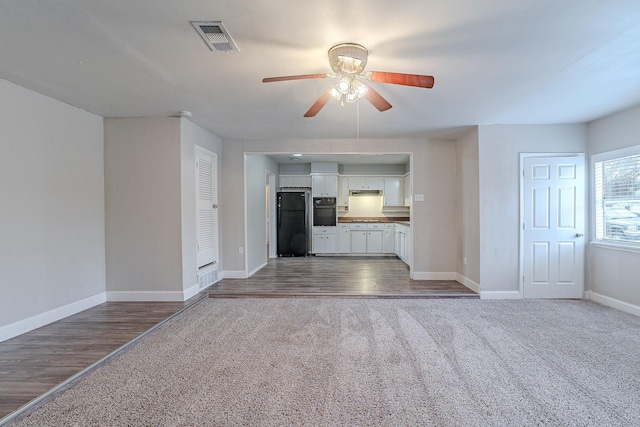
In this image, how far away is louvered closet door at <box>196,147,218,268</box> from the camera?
13.9ft

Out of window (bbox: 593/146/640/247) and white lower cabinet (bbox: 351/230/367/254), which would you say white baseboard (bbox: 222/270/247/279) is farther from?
window (bbox: 593/146/640/247)

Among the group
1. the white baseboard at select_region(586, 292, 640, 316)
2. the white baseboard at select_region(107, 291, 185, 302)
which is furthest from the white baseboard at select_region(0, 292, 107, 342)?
the white baseboard at select_region(586, 292, 640, 316)

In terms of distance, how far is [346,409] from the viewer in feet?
5.91

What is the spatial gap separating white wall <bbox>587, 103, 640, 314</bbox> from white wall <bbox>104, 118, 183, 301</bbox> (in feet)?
18.1

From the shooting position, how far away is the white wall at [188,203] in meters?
3.82

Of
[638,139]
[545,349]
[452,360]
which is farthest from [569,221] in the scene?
[452,360]

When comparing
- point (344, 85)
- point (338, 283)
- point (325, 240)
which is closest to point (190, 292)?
point (338, 283)

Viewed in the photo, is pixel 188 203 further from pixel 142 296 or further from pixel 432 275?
pixel 432 275

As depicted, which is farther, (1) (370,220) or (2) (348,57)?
(1) (370,220)

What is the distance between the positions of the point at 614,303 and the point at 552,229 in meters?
1.09

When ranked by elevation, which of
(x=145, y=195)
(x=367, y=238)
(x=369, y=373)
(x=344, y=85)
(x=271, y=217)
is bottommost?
(x=369, y=373)

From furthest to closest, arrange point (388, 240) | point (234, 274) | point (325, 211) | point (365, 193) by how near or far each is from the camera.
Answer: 1. point (365, 193)
2. point (325, 211)
3. point (388, 240)
4. point (234, 274)

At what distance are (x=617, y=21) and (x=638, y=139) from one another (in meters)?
2.34

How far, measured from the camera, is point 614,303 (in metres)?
3.62
